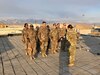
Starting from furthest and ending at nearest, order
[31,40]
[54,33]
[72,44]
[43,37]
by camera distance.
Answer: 1. [54,33]
2. [43,37]
3. [31,40]
4. [72,44]

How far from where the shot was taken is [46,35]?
14805 mm

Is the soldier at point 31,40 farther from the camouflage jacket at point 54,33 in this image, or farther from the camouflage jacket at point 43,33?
the camouflage jacket at point 54,33

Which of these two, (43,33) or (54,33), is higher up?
(43,33)

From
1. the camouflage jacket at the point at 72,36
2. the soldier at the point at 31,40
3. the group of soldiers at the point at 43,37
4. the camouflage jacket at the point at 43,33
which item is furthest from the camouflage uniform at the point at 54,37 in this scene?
the camouflage jacket at the point at 72,36

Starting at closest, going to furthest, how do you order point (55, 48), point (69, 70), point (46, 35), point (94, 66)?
1. point (69, 70)
2. point (94, 66)
3. point (46, 35)
4. point (55, 48)

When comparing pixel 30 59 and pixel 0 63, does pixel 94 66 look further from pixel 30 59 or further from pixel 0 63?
pixel 0 63

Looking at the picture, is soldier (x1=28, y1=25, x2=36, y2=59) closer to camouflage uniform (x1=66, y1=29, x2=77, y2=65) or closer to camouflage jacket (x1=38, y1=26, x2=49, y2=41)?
camouflage jacket (x1=38, y1=26, x2=49, y2=41)

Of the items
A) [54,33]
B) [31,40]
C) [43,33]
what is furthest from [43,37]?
[54,33]

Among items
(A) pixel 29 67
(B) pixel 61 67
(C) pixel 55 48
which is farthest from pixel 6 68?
(C) pixel 55 48

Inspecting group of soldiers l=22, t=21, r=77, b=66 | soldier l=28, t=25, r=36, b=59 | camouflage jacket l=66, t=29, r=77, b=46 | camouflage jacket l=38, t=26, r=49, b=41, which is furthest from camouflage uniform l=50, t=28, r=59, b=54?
camouflage jacket l=66, t=29, r=77, b=46

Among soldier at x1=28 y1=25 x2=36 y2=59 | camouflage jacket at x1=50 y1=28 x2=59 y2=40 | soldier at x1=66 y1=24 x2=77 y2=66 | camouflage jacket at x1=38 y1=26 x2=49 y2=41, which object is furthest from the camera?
camouflage jacket at x1=50 y1=28 x2=59 y2=40

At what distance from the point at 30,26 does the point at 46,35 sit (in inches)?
50.5

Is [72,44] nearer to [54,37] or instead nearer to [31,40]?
[31,40]

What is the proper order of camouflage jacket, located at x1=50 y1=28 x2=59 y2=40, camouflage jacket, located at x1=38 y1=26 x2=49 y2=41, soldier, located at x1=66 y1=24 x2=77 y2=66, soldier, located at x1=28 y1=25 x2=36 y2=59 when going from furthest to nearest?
camouflage jacket, located at x1=50 y1=28 x2=59 y2=40 < camouflage jacket, located at x1=38 y1=26 x2=49 y2=41 < soldier, located at x1=28 y1=25 x2=36 y2=59 < soldier, located at x1=66 y1=24 x2=77 y2=66
